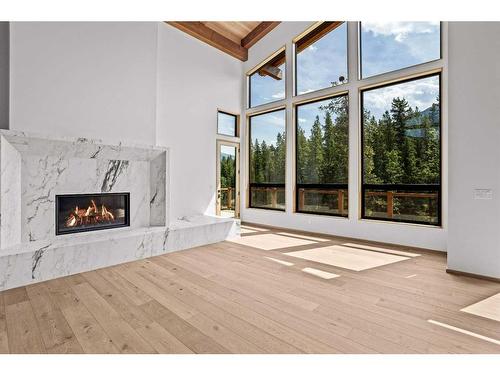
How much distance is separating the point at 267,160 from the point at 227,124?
4.54 feet

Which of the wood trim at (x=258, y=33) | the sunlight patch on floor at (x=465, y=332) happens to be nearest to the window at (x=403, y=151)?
the sunlight patch on floor at (x=465, y=332)

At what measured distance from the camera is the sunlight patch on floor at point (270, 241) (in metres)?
4.28

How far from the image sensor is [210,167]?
19.4 ft

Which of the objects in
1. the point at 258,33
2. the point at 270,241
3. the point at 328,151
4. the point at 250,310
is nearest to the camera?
the point at 250,310

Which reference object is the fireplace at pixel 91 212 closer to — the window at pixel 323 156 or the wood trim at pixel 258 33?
the window at pixel 323 156

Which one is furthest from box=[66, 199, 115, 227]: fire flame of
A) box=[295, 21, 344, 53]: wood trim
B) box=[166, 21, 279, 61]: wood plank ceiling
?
box=[295, 21, 344, 53]: wood trim

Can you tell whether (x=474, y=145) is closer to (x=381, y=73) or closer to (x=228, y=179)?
(x=381, y=73)

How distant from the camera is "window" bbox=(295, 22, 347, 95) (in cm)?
502

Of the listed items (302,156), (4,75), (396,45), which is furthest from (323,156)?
(4,75)

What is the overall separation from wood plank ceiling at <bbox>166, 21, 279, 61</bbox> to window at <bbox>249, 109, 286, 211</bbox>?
70.2 inches

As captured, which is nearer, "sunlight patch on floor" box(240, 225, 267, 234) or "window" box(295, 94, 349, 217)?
"window" box(295, 94, 349, 217)

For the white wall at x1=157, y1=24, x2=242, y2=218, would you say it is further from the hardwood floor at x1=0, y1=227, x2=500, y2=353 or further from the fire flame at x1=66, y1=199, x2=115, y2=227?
the hardwood floor at x1=0, y1=227, x2=500, y2=353

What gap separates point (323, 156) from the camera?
17.3 ft
